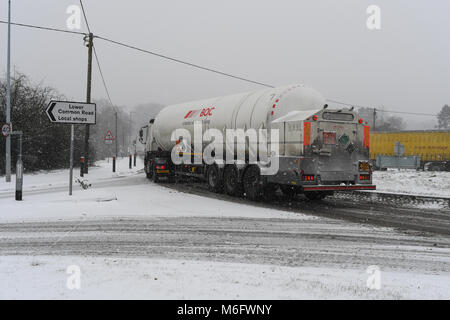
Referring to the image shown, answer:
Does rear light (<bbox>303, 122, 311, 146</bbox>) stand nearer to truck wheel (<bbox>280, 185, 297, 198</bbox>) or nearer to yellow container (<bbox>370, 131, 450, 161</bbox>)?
truck wheel (<bbox>280, 185, 297, 198</bbox>)

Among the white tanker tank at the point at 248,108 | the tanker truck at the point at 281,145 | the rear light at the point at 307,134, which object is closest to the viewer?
the rear light at the point at 307,134

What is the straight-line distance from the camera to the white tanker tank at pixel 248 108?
39.9 ft

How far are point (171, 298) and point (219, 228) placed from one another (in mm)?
4265

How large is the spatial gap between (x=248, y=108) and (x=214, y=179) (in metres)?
3.33

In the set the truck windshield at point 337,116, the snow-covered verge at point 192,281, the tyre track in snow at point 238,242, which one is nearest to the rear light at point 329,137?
the truck windshield at point 337,116

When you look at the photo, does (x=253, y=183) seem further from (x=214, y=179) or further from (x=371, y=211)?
(x=371, y=211)

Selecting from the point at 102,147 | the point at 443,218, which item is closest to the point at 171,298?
the point at 443,218

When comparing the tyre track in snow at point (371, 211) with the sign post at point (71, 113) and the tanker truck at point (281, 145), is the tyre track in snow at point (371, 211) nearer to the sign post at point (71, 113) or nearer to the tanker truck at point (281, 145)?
the tanker truck at point (281, 145)

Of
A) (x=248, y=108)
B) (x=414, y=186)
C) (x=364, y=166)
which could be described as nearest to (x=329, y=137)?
(x=364, y=166)

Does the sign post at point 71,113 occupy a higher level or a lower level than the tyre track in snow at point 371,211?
higher

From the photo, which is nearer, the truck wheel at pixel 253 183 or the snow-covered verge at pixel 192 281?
the snow-covered verge at pixel 192 281

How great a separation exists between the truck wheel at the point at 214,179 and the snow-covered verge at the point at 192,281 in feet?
29.7

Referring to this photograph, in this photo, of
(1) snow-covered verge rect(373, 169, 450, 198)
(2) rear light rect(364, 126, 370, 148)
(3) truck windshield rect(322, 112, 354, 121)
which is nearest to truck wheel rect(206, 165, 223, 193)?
(3) truck windshield rect(322, 112, 354, 121)
